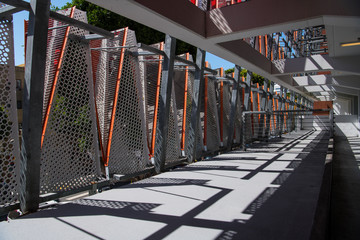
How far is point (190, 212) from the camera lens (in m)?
3.33

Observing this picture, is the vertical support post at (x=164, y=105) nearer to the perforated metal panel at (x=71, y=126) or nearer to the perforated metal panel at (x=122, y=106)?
the perforated metal panel at (x=122, y=106)

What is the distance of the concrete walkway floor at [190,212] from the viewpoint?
9.02ft

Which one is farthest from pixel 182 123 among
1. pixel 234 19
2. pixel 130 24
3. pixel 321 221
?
pixel 130 24

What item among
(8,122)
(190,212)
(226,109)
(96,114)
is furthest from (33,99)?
(226,109)

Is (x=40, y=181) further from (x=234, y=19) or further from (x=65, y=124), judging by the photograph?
(x=234, y=19)

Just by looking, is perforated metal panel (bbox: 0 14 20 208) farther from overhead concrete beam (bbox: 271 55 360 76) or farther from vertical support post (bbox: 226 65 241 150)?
overhead concrete beam (bbox: 271 55 360 76)

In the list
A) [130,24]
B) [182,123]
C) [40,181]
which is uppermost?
[130,24]

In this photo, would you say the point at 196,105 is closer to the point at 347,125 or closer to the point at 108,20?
the point at 108,20

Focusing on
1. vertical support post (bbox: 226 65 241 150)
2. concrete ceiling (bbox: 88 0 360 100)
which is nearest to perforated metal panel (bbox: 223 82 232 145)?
vertical support post (bbox: 226 65 241 150)

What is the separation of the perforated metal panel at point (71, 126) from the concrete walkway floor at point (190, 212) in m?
0.47

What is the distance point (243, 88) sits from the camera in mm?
12742

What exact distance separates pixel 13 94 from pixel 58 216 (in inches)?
62.0

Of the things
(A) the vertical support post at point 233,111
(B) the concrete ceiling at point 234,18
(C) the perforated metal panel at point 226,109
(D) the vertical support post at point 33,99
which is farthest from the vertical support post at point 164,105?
(C) the perforated metal panel at point 226,109

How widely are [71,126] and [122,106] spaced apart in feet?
4.11
